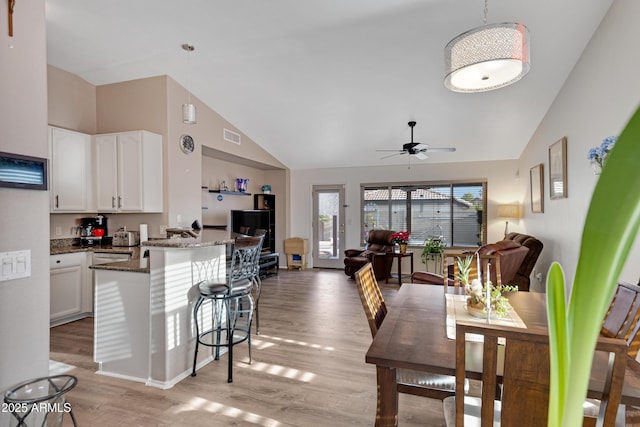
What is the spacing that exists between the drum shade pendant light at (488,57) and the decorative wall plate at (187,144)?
12.3 feet

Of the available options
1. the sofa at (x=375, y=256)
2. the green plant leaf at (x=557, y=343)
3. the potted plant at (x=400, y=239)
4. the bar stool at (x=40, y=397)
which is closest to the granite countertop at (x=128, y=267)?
the bar stool at (x=40, y=397)

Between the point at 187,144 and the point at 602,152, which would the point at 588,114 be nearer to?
the point at 602,152

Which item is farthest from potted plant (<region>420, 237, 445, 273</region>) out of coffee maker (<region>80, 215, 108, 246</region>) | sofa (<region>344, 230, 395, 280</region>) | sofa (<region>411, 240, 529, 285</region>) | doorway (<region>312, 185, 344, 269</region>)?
coffee maker (<region>80, 215, 108, 246</region>)

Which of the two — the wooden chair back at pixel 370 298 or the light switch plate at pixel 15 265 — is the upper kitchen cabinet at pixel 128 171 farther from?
the wooden chair back at pixel 370 298

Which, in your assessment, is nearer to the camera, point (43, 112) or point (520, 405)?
point (520, 405)

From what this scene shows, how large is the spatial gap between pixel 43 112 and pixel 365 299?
185 centimetres

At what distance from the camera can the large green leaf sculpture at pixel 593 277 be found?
37cm

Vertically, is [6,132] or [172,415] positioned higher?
[6,132]

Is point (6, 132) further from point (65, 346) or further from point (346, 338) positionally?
point (346, 338)

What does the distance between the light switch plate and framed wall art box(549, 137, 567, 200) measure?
4912mm

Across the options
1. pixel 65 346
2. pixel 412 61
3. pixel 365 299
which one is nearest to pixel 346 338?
pixel 365 299

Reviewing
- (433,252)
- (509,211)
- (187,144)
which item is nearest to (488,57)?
(187,144)

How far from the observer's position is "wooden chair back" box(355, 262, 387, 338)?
188 cm

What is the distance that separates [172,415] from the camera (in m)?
2.18
